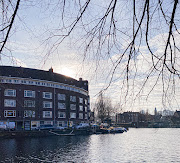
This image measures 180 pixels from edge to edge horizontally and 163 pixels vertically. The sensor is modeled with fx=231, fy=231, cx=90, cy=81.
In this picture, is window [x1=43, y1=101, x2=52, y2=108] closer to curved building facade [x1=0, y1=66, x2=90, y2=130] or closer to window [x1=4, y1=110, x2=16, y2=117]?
curved building facade [x1=0, y1=66, x2=90, y2=130]

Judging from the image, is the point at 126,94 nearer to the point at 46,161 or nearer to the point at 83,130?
the point at 46,161

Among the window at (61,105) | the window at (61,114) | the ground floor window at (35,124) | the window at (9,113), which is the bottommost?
the ground floor window at (35,124)

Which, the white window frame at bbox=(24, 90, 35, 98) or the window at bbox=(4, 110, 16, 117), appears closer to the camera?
the window at bbox=(4, 110, 16, 117)

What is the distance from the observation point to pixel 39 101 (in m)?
61.6

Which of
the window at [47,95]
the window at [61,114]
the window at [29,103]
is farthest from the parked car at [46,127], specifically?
the window at [47,95]

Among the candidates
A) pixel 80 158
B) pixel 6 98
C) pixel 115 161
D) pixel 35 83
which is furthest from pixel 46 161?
pixel 35 83

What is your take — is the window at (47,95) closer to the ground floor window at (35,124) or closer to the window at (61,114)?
the window at (61,114)

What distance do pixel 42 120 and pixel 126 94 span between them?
60.8 m

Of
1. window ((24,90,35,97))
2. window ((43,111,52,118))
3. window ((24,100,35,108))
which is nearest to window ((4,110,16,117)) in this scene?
window ((24,100,35,108))

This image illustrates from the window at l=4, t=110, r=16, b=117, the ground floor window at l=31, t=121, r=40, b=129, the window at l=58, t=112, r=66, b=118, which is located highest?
the window at l=4, t=110, r=16, b=117

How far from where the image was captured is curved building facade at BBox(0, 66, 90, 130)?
56.2 m

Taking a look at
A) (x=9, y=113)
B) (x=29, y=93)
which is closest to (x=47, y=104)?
(x=29, y=93)

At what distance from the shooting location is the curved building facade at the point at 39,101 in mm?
56250

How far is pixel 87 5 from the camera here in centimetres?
356
